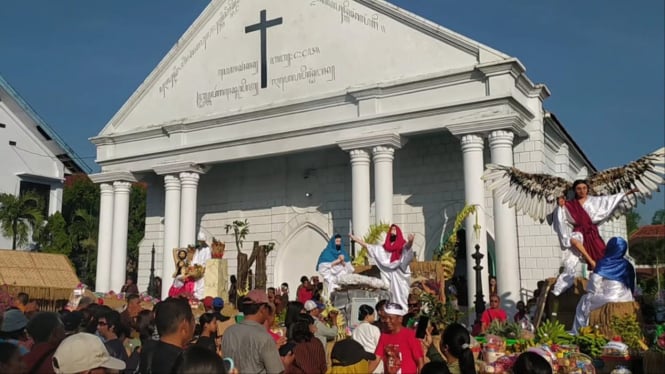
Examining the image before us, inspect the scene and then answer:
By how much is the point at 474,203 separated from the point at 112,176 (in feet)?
47.7

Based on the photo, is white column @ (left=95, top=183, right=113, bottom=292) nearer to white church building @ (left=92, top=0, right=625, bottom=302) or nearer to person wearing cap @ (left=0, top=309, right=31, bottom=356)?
white church building @ (left=92, top=0, right=625, bottom=302)

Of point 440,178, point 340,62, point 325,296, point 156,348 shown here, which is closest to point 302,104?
point 340,62

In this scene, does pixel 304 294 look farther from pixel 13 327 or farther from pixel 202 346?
pixel 202 346

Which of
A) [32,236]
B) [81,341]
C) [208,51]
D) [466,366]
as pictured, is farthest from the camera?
[32,236]

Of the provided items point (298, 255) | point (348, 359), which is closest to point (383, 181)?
point (298, 255)

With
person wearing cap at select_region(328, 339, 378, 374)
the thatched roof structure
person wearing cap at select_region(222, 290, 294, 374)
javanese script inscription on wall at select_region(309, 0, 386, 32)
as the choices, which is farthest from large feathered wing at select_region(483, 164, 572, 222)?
the thatched roof structure

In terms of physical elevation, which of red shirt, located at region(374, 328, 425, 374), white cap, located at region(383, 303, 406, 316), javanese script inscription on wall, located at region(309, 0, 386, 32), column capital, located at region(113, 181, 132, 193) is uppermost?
javanese script inscription on wall, located at region(309, 0, 386, 32)

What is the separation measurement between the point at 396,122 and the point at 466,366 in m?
14.6

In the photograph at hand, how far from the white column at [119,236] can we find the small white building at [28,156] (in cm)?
904

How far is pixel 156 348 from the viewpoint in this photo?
14.9 feet

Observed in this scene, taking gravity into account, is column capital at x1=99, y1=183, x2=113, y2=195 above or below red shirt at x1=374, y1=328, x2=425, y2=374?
above

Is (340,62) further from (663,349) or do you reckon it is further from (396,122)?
(663,349)

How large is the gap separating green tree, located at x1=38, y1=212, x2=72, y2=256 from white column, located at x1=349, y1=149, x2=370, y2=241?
59.4ft

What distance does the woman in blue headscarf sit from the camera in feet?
29.1
